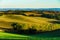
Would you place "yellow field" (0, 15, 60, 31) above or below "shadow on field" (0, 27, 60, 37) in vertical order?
above

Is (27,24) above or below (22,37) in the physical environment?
above

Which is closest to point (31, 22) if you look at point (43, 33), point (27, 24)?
point (27, 24)

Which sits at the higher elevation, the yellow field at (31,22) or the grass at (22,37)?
the yellow field at (31,22)

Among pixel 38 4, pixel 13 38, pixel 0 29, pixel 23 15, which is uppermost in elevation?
pixel 38 4

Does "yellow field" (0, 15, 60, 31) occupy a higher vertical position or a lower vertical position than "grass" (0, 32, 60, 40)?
higher

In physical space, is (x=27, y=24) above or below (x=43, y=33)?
above

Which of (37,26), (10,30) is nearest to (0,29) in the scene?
(10,30)

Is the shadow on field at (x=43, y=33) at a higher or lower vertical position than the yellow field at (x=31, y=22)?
lower

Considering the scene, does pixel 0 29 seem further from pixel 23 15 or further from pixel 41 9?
pixel 41 9

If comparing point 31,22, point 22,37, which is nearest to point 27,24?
point 31,22

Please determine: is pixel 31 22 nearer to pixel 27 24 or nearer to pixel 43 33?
pixel 27 24

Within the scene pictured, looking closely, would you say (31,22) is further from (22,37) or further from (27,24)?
(22,37)
